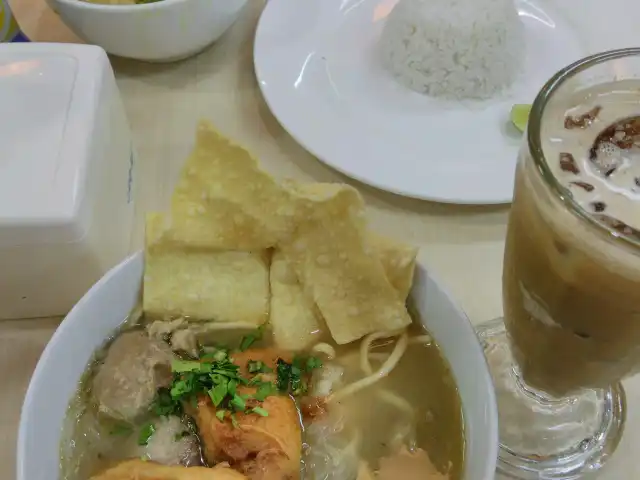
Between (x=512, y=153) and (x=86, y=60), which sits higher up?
(x=86, y=60)

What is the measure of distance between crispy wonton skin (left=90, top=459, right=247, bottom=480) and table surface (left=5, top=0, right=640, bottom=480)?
193mm

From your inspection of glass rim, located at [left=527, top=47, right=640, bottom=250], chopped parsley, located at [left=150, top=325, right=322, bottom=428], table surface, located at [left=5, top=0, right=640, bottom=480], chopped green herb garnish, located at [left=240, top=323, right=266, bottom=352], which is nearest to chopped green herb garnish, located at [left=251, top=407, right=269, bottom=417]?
chopped parsley, located at [left=150, top=325, right=322, bottom=428]

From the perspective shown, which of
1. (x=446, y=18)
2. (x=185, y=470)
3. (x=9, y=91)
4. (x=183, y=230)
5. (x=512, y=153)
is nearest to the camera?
(x=185, y=470)

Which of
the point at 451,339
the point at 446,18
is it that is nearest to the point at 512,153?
the point at 446,18

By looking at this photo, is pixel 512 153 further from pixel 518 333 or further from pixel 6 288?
pixel 6 288

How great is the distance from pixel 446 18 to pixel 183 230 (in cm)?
70

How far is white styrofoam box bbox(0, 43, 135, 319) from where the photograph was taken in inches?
33.1

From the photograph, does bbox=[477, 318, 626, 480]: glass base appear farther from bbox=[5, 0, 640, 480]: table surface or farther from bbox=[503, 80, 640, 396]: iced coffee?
bbox=[503, 80, 640, 396]: iced coffee

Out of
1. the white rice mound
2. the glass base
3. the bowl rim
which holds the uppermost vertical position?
the bowl rim

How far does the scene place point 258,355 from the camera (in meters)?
0.86

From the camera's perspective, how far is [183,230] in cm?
84

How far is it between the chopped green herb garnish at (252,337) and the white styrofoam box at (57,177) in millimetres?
215

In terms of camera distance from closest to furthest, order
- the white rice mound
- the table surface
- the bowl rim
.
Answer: the table surface, the bowl rim, the white rice mound

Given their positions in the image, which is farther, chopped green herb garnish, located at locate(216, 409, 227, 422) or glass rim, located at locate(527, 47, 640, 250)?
chopped green herb garnish, located at locate(216, 409, 227, 422)
